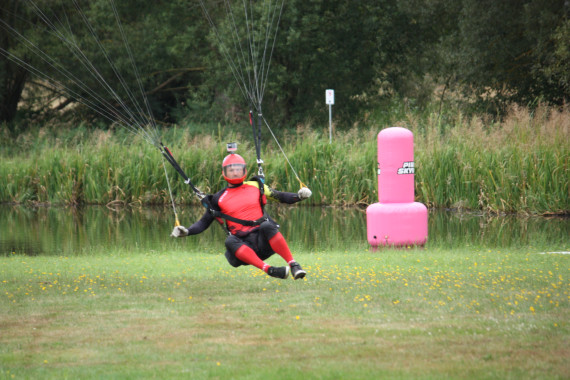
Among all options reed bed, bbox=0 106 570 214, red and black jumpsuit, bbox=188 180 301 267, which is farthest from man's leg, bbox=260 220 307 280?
reed bed, bbox=0 106 570 214

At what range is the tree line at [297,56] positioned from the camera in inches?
1315

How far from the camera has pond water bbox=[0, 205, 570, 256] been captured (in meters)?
17.0

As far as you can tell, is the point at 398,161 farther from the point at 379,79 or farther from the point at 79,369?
the point at 379,79

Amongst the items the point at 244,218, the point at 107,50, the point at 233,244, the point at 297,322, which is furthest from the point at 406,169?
the point at 107,50

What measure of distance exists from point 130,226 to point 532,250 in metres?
11.4

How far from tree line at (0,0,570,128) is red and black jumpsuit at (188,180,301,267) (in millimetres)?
23793

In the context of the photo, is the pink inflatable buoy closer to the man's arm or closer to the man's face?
the man's arm

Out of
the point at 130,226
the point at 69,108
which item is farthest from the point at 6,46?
the point at 130,226

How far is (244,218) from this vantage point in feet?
33.7

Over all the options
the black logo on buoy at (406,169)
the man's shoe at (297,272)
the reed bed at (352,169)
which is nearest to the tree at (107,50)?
the reed bed at (352,169)

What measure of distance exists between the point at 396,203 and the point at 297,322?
23.7 ft

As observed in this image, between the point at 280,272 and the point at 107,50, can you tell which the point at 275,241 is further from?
the point at 107,50

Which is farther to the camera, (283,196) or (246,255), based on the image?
(283,196)

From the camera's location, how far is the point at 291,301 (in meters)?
8.77
